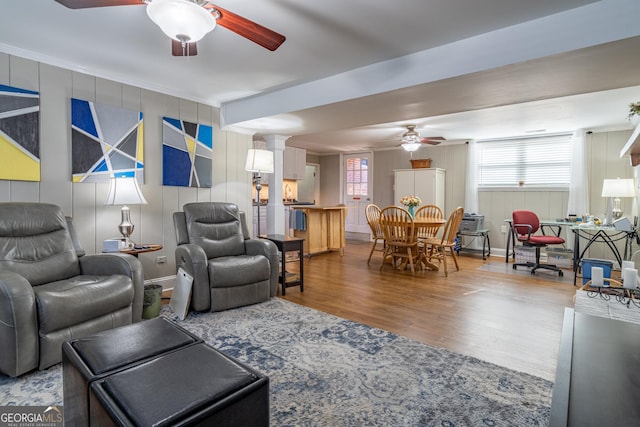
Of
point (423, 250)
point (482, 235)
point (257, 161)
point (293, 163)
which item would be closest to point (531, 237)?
point (482, 235)

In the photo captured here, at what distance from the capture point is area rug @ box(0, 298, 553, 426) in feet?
5.48

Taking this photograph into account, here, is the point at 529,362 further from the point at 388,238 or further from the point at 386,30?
the point at 388,238

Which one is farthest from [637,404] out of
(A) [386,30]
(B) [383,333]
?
(A) [386,30]

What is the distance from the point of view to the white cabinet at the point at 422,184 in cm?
671

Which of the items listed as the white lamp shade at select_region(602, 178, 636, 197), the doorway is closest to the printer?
the white lamp shade at select_region(602, 178, 636, 197)

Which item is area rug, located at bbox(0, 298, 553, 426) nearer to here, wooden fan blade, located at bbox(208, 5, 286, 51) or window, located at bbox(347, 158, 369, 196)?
wooden fan blade, located at bbox(208, 5, 286, 51)

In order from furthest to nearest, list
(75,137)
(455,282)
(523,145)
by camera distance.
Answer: (523,145)
(455,282)
(75,137)

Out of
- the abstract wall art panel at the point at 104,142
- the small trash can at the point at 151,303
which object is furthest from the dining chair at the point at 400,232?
the abstract wall art panel at the point at 104,142

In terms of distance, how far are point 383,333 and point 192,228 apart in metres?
2.10

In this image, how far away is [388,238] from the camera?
491 centimetres

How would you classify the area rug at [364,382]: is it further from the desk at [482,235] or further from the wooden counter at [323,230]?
the desk at [482,235]

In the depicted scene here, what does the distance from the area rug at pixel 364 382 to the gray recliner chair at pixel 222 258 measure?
0.40 meters

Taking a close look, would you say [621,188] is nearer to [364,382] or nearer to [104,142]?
[364,382]

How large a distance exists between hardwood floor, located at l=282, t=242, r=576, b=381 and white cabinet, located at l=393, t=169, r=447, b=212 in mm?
1793
